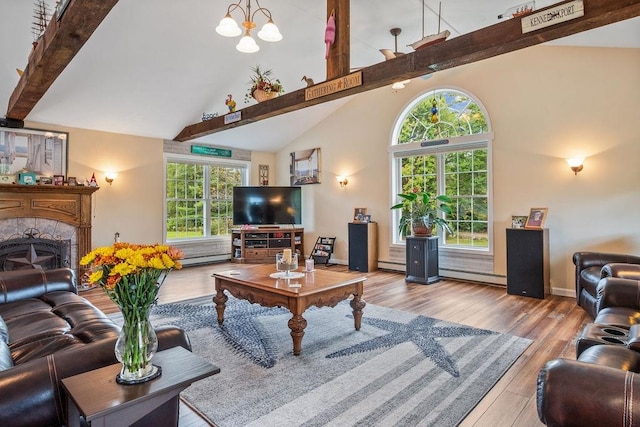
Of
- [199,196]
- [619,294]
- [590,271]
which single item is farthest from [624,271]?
[199,196]

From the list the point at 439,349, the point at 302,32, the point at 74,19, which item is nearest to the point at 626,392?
the point at 439,349

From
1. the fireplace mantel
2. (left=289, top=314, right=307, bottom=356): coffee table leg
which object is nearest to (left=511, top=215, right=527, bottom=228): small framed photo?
(left=289, top=314, right=307, bottom=356): coffee table leg

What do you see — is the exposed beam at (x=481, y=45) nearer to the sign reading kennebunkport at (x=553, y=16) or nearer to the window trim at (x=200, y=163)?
the sign reading kennebunkport at (x=553, y=16)

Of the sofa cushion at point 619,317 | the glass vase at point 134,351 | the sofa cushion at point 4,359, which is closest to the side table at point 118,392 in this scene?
the glass vase at point 134,351

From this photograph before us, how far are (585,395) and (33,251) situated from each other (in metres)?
6.62

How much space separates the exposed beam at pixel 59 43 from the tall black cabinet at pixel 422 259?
4.86 meters

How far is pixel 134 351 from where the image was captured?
1.32 m

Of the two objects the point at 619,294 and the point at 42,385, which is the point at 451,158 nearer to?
the point at 619,294

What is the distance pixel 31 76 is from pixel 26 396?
375cm

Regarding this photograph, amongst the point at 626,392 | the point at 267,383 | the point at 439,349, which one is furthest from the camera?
the point at 439,349

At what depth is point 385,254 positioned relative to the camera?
676 centimetres

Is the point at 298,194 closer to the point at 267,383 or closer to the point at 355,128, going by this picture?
the point at 355,128

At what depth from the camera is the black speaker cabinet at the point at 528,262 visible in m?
4.62

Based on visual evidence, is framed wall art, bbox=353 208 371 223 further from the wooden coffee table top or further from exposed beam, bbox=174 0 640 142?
the wooden coffee table top
